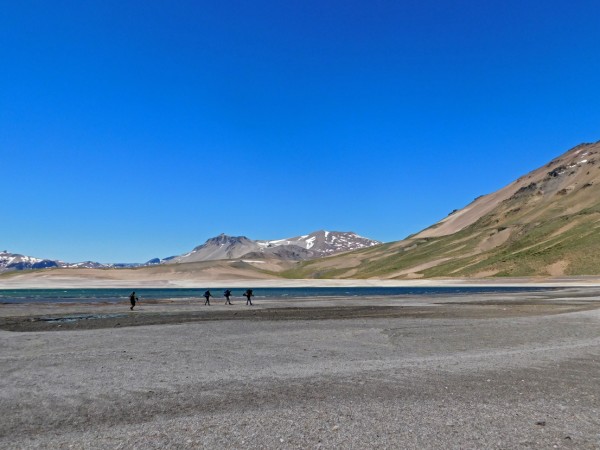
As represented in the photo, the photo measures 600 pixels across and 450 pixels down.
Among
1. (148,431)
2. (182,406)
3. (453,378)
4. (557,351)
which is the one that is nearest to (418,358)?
(453,378)

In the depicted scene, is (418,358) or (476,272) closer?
(418,358)

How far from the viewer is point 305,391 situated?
14.5m

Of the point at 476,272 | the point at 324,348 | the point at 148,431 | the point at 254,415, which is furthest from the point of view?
the point at 476,272

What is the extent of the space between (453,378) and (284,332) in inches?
624

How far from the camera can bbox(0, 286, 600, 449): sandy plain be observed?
1048cm

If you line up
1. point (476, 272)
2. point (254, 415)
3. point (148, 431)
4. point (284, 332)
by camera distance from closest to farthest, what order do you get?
point (148, 431), point (254, 415), point (284, 332), point (476, 272)

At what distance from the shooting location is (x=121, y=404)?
Answer: 13273mm

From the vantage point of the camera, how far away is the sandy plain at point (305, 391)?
10.5m

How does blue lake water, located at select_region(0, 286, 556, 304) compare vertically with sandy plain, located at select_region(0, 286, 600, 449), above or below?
above

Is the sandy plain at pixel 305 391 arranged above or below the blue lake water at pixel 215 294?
below

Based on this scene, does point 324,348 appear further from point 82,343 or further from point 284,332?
point 82,343

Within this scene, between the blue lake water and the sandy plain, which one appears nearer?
the sandy plain

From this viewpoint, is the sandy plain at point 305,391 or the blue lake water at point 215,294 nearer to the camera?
the sandy plain at point 305,391

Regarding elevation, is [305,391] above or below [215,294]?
below
